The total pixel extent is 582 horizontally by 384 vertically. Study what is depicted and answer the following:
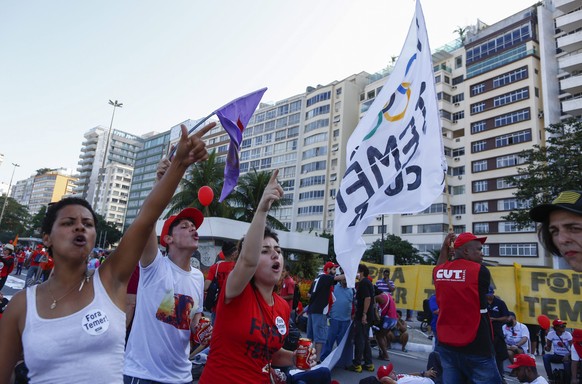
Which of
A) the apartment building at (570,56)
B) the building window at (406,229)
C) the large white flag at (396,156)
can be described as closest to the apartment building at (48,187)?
the building window at (406,229)

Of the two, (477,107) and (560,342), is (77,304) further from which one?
(477,107)

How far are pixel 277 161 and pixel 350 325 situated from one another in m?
60.7

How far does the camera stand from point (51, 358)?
1.71 meters

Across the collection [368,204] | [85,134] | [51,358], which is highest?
[85,134]

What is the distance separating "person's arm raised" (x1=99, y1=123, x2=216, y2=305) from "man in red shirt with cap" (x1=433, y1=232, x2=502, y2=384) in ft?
10.5

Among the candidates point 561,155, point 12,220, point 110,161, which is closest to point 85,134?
point 110,161

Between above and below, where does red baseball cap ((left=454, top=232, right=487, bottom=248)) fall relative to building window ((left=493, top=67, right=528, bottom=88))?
below

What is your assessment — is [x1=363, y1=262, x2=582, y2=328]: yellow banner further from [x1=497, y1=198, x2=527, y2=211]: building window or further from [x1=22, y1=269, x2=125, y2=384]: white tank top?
[x1=497, y1=198, x2=527, y2=211]: building window

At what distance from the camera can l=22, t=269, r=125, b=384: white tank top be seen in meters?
1.71

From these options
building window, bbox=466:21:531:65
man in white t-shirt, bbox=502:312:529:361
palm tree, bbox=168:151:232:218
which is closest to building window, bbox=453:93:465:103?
building window, bbox=466:21:531:65

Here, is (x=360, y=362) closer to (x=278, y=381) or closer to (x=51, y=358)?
(x=278, y=381)

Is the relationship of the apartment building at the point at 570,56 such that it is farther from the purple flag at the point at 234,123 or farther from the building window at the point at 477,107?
the purple flag at the point at 234,123

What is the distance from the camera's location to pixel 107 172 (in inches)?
4783

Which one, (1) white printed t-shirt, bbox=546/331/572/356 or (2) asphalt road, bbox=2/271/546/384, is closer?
(2) asphalt road, bbox=2/271/546/384
